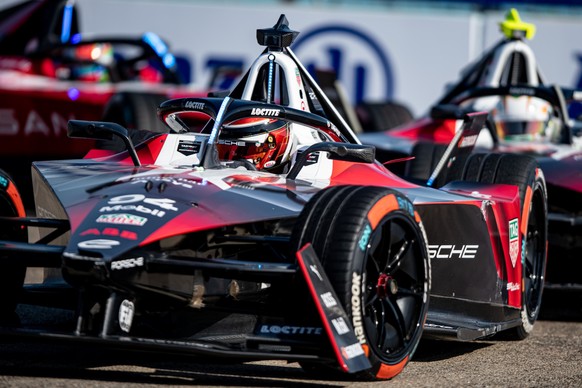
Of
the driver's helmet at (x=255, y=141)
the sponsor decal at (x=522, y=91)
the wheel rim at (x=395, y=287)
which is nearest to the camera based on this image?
the wheel rim at (x=395, y=287)

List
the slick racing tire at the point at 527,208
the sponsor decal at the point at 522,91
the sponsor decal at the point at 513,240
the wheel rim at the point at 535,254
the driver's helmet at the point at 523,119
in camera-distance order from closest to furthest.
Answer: the sponsor decal at the point at 513,240
the slick racing tire at the point at 527,208
the wheel rim at the point at 535,254
the sponsor decal at the point at 522,91
the driver's helmet at the point at 523,119

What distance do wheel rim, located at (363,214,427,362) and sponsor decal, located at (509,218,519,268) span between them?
138 centimetres

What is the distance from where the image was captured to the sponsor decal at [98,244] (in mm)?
4957

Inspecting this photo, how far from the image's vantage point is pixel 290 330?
5.18 meters

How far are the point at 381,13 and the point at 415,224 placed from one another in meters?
12.6

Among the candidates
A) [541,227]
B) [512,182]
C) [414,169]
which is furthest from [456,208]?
[414,169]

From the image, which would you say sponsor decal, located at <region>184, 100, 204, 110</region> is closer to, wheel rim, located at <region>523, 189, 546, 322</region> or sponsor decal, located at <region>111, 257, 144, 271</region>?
sponsor decal, located at <region>111, 257, 144, 271</region>

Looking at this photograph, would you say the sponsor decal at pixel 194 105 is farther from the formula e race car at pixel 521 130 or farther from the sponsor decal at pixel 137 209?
the formula e race car at pixel 521 130

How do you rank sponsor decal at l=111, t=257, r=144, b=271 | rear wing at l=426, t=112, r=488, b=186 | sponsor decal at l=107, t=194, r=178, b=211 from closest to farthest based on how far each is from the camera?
sponsor decal at l=111, t=257, r=144, b=271, sponsor decal at l=107, t=194, r=178, b=211, rear wing at l=426, t=112, r=488, b=186

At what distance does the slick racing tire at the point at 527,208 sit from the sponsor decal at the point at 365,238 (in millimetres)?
2106

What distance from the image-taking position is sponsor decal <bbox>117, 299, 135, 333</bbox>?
506 centimetres

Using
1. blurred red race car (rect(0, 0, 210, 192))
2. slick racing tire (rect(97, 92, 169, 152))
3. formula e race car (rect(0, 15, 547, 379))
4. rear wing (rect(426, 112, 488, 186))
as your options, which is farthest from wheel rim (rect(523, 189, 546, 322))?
blurred red race car (rect(0, 0, 210, 192))

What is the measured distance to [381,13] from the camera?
17875 mm

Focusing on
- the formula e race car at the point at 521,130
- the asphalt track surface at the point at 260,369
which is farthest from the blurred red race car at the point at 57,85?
the asphalt track surface at the point at 260,369
